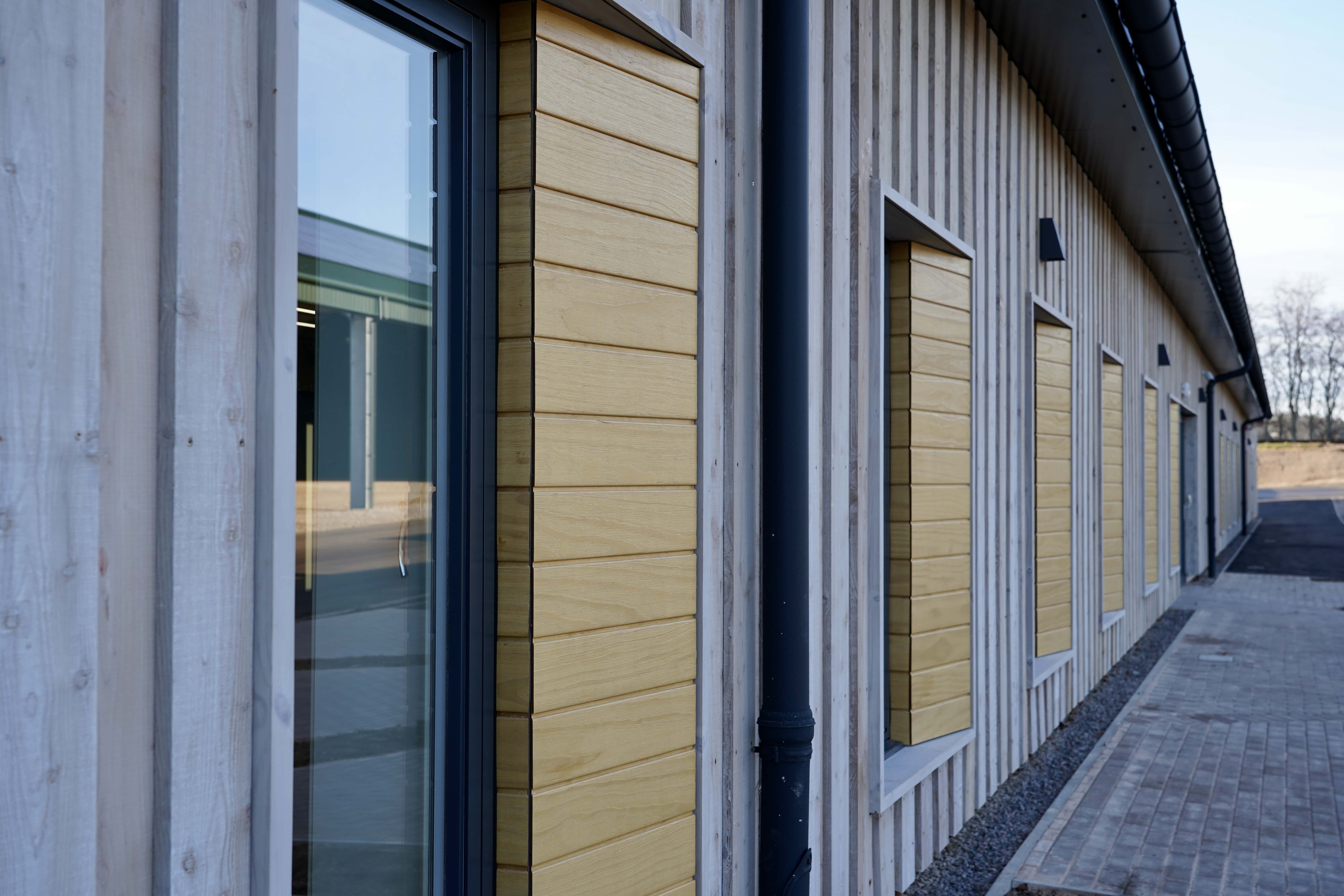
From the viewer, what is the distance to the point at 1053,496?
679 centimetres

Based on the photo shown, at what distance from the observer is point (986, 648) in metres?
5.24

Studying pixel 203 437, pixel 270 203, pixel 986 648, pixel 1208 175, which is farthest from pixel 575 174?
pixel 1208 175

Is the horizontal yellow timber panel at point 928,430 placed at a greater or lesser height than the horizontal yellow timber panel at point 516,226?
lesser

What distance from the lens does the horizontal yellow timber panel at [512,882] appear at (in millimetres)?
2193

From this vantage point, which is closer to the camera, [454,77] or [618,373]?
[454,77]

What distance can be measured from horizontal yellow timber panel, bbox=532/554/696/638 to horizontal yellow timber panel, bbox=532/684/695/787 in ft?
0.62

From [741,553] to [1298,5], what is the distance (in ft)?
48.3

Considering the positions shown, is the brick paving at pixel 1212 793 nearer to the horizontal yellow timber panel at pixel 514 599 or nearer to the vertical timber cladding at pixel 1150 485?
the vertical timber cladding at pixel 1150 485

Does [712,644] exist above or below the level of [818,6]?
below

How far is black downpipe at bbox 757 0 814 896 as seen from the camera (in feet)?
9.63

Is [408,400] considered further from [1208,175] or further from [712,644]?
[1208,175]

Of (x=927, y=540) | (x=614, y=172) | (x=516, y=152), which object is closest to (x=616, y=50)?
(x=614, y=172)

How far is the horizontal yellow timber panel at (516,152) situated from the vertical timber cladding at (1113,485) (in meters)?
7.32

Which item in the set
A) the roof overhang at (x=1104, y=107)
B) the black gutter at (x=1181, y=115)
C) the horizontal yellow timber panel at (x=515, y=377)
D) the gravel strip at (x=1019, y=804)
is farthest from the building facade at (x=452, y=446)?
the black gutter at (x=1181, y=115)
